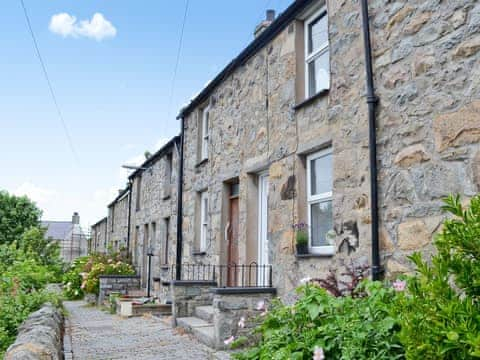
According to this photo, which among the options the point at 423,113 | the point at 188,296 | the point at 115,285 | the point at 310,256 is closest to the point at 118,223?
the point at 115,285

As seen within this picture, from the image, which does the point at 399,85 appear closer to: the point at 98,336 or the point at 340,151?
the point at 340,151

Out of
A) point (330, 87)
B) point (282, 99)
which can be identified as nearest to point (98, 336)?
point (282, 99)

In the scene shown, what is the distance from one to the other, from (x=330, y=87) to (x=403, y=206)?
76.7 inches

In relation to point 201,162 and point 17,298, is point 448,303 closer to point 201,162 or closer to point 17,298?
point 17,298

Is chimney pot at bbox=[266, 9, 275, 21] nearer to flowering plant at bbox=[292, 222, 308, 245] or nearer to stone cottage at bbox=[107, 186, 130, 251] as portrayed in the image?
flowering plant at bbox=[292, 222, 308, 245]

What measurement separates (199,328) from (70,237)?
90.8 feet

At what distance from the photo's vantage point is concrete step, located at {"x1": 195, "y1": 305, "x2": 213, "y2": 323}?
6959 mm

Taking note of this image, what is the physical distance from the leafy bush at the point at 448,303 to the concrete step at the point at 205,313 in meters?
5.12

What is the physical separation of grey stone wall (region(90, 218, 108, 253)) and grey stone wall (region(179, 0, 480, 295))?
68.2 feet

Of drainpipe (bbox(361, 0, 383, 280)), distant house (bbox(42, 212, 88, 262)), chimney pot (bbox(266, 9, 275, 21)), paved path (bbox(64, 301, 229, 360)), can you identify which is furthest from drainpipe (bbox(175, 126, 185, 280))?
distant house (bbox(42, 212, 88, 262))

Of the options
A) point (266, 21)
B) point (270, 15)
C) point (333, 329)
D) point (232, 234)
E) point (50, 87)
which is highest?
point (270, 15)

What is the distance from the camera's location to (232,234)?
849cm

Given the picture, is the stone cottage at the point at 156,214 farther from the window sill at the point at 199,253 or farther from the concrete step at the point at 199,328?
the concrete step at the point at 199,328

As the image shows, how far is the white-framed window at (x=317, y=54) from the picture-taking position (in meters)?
6.12
